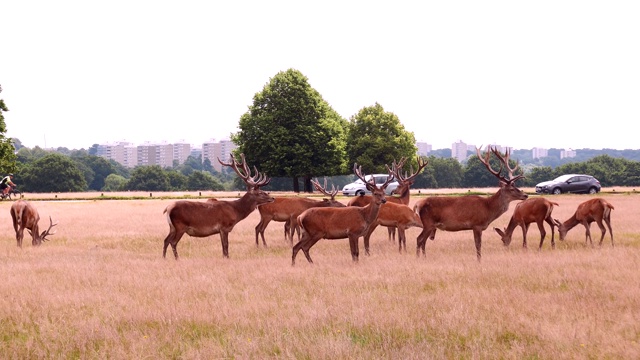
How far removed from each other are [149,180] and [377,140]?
187ft

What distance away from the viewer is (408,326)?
24.6ft

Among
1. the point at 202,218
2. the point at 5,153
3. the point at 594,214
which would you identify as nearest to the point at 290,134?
the point at 5,153

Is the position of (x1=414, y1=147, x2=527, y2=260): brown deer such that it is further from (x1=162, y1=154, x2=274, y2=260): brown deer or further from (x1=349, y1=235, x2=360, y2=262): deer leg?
(x1=162, y1=154, x2=274, y2=260): brown deer

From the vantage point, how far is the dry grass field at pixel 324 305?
267 inches

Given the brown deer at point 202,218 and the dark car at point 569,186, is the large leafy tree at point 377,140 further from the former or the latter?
the brown deer at point 202,218

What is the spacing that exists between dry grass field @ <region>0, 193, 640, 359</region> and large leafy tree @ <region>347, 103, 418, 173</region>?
40.7m

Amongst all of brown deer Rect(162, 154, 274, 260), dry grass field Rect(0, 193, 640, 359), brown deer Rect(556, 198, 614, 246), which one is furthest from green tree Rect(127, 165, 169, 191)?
brown deer Rect(556, 198, 614, 246)

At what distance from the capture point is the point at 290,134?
4844 cm

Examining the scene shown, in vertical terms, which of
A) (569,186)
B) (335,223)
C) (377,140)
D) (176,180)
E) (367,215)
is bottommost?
(176,180)

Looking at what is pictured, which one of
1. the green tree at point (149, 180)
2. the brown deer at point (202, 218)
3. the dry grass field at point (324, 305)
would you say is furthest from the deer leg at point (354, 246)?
the green tree at point (149, 180)

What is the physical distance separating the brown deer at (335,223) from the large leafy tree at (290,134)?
3489cm

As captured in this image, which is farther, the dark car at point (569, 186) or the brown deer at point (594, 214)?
the dark car at point (569, 186)

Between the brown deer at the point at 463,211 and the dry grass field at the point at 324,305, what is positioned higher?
the brown deer at the point at 463,211

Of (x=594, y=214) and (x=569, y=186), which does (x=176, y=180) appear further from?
(x=594, y=214)
